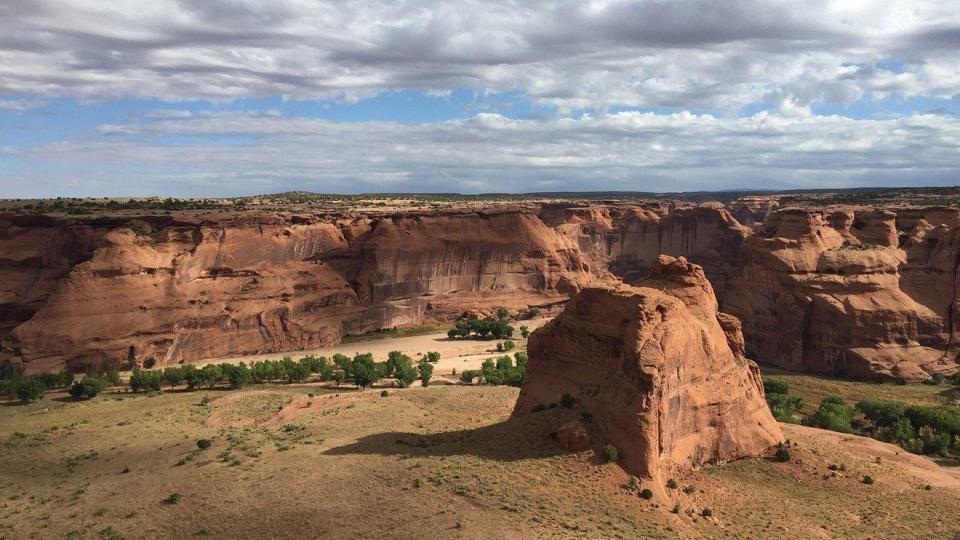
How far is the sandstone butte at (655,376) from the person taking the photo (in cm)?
2933

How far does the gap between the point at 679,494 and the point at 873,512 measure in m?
8.87

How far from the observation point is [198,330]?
68750 mm

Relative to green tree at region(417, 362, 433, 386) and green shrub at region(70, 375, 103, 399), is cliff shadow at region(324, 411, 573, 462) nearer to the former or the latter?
green tree at region(417, 362, 433, 386)

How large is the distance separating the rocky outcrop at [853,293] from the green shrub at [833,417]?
1478cm

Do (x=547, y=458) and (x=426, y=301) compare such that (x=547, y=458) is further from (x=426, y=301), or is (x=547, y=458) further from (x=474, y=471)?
(x=426, y=301)

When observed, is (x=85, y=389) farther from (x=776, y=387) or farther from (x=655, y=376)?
(x=776, y=387)

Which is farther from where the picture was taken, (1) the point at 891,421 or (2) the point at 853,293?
(2) the point at 853,293

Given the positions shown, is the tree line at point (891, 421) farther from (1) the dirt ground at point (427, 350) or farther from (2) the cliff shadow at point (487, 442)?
(1) the dirt ground at point (427, 350)

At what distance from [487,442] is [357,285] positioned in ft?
180

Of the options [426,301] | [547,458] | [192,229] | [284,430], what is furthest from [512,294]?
[547,458]

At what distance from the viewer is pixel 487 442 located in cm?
3281

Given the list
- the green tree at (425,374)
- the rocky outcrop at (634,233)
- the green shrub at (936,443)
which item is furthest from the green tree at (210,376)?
the rocky outcrop at (634,233)

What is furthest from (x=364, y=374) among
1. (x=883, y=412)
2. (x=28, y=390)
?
(x=883, y=412)

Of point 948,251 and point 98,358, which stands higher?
point 948,251
